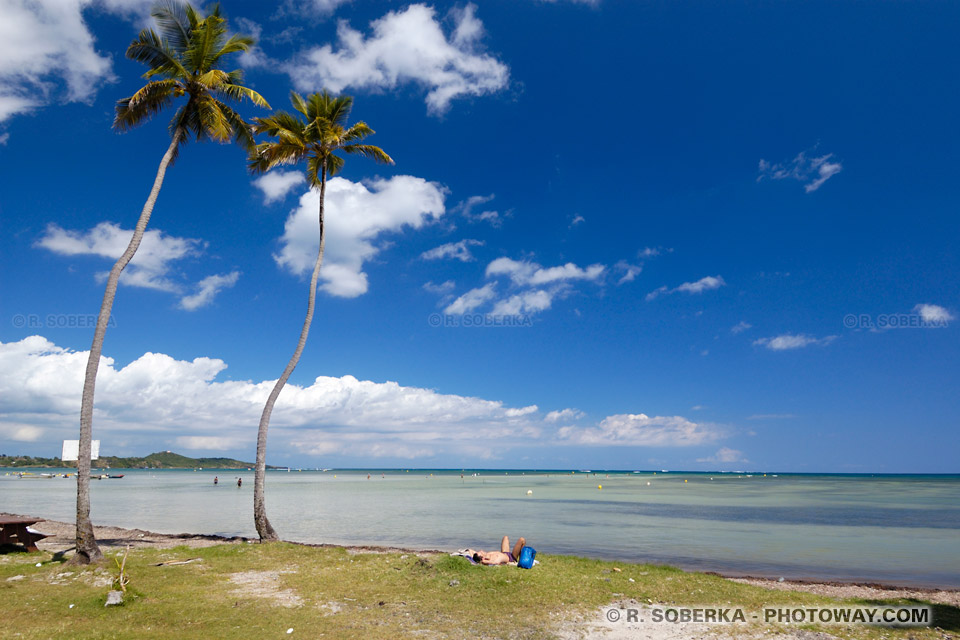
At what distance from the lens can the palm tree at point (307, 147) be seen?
19672mm

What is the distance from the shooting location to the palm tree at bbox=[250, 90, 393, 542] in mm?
19672

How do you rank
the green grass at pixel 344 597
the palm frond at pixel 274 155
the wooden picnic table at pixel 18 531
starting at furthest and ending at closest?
the palm frond at pixel 274 155
the wooden picnic table at pixel 18 531
the green grass at pixel 344 597

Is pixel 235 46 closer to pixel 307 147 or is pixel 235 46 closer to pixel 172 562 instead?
pixel 307 147

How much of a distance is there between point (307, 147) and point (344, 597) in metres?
15.9

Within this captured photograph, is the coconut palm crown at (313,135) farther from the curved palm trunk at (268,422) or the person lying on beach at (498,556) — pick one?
the person lying on beach at (498,556)

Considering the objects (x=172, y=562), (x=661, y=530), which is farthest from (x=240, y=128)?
(x=661, y=530)

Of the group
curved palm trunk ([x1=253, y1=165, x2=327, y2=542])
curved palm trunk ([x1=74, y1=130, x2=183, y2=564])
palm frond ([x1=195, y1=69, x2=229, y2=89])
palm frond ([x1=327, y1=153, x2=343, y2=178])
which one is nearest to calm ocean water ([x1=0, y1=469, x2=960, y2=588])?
curved palm trunk ([x1=253, y1=165, x2=327, y2=542])

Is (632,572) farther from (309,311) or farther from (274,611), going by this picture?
(309,311)

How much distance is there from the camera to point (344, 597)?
11500 millimetres

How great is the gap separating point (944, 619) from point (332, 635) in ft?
38.6

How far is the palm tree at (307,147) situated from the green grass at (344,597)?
5.55 m

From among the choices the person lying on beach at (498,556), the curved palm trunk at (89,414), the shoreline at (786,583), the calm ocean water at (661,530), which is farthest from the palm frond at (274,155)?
the calm ocean water at (661,530)

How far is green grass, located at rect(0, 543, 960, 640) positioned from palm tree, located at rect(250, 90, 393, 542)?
18.2 feet

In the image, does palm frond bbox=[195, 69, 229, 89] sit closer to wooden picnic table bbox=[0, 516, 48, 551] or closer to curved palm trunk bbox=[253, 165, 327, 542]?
curved palm trunk bbox=[253, 165, 327, 542]
